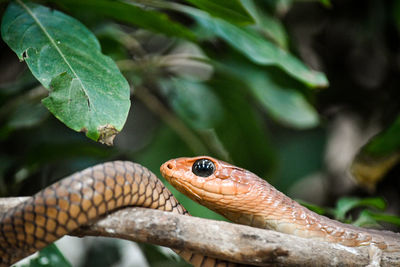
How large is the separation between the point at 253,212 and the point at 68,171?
4.85 feet

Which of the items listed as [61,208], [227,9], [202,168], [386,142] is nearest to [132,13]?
[227,9]

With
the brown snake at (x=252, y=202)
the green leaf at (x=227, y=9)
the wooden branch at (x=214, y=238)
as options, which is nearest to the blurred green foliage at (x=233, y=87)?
the green leaf at (x=227, y=9)

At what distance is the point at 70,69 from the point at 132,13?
1.80 feet

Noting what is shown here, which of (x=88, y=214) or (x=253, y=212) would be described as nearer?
(x=88, y=214)

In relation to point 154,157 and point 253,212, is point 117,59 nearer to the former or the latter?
point 154,157

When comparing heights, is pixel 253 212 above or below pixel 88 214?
below

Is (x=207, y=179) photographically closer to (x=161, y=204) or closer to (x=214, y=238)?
Answer: (x=161, y=204)

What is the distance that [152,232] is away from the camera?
1161 mm

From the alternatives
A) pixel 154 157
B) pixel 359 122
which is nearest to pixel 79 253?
pixel 154 157

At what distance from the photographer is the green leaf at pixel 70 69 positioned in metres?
1.35

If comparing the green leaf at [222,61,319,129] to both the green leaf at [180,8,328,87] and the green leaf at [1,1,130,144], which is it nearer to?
the green leaf at [180,8,328,87]

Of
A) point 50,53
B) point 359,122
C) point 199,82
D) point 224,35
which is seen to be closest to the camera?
point 50,53

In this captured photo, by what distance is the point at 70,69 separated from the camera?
4.86 feet

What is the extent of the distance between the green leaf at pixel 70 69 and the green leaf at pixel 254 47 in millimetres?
583
